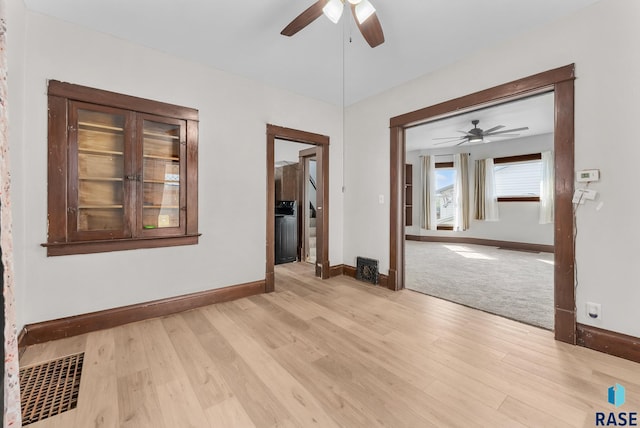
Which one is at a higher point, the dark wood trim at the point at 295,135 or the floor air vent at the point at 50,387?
the dark wood trim at the point at 295,135

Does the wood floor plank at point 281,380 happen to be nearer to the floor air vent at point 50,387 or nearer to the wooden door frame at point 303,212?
the floor air vent at point 50,387

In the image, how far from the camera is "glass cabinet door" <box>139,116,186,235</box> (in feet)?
8.37

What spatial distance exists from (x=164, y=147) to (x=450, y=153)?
7252 mm

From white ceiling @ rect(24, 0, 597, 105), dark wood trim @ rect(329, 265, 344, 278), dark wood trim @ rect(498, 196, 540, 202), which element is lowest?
dark wood trim @ rect(329, 265, 344, 278)

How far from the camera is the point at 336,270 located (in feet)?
13.3

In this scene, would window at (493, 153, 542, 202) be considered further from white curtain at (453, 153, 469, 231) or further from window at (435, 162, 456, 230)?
window at (435, 162, 456, 230)

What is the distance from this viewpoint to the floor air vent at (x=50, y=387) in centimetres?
137

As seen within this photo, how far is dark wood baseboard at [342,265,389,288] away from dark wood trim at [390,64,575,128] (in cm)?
202

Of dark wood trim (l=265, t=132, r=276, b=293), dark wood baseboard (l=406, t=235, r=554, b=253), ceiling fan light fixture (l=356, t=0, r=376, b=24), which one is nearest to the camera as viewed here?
ceiling fan light fixture (l=356, t=0, r=376, b=24)

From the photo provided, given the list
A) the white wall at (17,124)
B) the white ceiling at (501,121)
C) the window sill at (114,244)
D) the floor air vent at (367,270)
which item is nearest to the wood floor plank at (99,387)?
the white wall at (17,124)

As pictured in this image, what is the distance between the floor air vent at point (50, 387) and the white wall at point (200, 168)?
1.71 ft

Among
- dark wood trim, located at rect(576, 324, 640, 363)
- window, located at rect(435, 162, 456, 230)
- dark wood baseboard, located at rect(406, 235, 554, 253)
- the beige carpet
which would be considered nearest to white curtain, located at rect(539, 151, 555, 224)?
dark wood baseboard, located at rect(406, 235, 554, 253)

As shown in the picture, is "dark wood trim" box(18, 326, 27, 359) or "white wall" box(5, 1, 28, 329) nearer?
"white wall" box(5, 1, 28, 329)

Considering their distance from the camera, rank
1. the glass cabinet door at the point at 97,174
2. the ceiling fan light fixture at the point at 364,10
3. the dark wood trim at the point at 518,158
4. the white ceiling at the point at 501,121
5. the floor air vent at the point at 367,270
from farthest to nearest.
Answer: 1. the dark wood trim at the point at 518,158
2. the white ceiling at the point at 501,121
3. the floor air vent at the point at 367,270
4. the glass cabinet door at the point at 97,174
5. the ceiling fan light fixture at the point at 364,10
